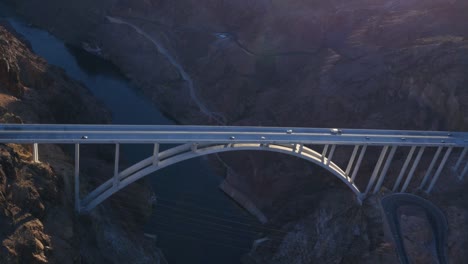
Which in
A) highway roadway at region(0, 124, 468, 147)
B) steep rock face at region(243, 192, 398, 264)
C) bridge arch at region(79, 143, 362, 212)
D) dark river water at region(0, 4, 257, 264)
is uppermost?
highway roadway at region(0, 124, 468, 147)

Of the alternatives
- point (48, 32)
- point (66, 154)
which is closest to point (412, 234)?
point (66, 154)

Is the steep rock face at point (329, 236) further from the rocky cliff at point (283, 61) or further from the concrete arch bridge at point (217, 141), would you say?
the concrete arch bridge at point (217, 141)

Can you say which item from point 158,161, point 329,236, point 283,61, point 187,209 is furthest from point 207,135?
point 283,61

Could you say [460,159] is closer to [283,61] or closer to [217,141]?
[217,141]

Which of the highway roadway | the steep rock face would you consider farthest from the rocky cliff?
the highway roadway

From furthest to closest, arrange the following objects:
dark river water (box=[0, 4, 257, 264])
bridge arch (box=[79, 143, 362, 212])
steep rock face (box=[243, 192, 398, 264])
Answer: dark river water (box=[0, 4, 257, 264]) → steep rock face (box=[243, 192, 398, 264]) → bridge arch (box=[79, 143, 362, 212])

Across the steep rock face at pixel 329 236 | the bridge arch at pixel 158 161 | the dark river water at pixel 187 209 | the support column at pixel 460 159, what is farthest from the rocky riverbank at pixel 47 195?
the support column at pixel 460 159

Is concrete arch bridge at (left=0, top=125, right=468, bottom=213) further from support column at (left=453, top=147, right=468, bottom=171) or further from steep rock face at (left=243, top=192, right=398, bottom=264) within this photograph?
steep rock face at (left=243, top=192, right=398, bottom=264)
